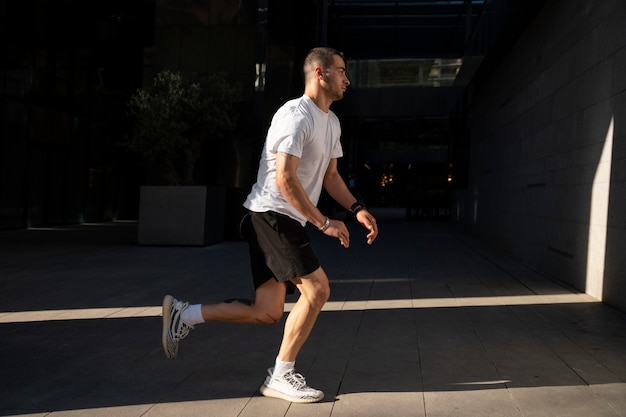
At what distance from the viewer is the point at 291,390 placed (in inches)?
136

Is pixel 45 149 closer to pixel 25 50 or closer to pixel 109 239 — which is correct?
pixel 25 50

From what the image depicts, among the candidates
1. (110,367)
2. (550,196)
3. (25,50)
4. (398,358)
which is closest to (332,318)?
(398,358)

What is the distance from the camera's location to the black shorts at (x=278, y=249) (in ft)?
11.2

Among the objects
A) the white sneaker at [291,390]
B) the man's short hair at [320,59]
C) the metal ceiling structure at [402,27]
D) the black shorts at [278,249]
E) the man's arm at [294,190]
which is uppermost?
the metal ceiling structure at [402,27]

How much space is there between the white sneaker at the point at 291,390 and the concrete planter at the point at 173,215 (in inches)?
362

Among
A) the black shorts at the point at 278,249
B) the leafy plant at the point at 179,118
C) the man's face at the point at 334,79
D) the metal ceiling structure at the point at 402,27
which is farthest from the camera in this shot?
the metal ceiling structure at the point at 402,27

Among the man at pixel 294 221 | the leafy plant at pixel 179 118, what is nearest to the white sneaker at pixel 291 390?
the man at pixel 294 221

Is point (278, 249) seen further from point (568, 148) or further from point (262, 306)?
point (568, 148)

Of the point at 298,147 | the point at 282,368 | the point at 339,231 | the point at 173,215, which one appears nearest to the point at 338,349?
the point at 282,368

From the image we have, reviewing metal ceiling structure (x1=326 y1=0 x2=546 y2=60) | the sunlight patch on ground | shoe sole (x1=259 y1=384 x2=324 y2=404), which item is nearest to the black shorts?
shoe sole (x1=259 y1=384 x2=324 y2=404)

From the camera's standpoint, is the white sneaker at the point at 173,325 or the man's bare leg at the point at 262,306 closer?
the man's bare leg at the point at 262,306

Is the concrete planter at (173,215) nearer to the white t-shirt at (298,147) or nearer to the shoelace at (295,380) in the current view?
the white t-shirt at (298,147)

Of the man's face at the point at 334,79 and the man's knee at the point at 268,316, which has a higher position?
the man's face at the point at 334,79

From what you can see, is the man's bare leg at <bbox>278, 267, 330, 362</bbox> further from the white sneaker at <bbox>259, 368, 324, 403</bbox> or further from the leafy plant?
the leafy plant
